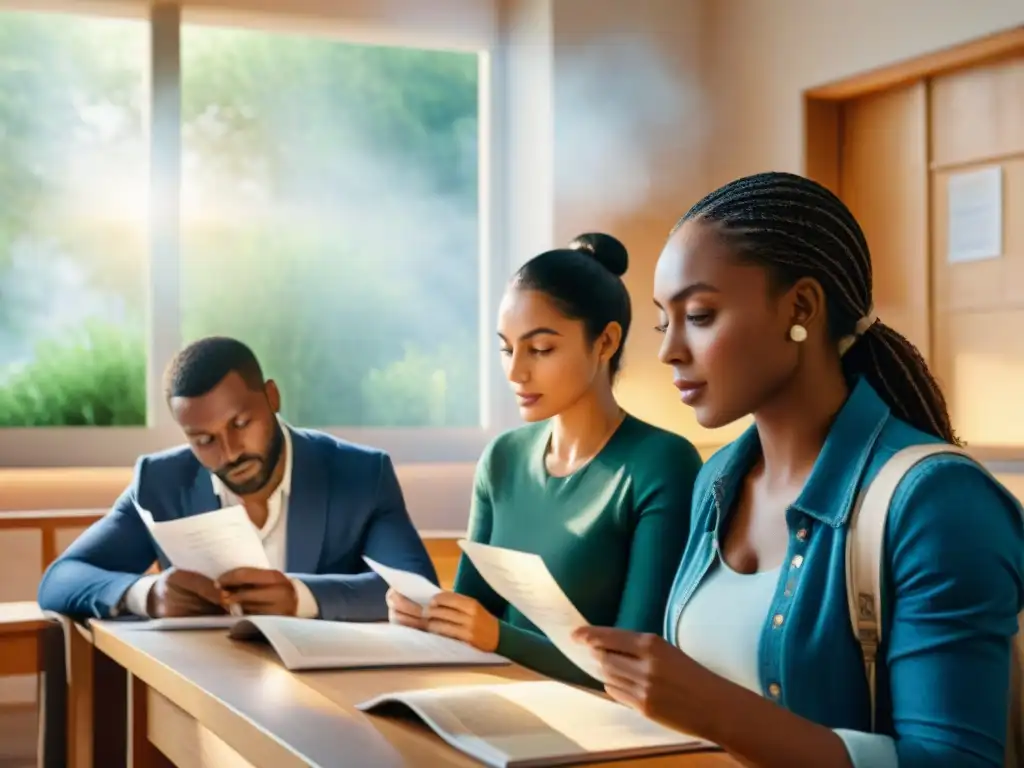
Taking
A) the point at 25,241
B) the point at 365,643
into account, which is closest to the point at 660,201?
the point at 25,241

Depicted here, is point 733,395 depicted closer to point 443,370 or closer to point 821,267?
point 821,267

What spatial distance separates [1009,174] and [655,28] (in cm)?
157

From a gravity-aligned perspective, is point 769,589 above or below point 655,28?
below

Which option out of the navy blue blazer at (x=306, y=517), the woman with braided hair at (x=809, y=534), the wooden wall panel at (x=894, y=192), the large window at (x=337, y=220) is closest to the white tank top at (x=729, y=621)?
the woman with braided hair at (x=809, y=534)

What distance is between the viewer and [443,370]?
4.90 metres

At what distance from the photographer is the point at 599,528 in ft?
6.66

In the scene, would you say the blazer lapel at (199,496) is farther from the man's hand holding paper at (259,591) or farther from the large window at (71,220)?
the large window at (71,220)

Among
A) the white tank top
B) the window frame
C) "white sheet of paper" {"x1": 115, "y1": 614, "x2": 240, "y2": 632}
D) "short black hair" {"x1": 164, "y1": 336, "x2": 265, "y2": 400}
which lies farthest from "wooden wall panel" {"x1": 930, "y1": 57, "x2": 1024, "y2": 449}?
the white tank top

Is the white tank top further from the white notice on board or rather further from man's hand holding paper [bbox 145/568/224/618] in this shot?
the white notice on board

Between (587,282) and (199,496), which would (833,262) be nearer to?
(587,282)

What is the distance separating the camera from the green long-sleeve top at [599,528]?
1.92 meters

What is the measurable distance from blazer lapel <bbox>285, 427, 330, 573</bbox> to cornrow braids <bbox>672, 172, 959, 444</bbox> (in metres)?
1.29

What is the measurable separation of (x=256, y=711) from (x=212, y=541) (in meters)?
0.68

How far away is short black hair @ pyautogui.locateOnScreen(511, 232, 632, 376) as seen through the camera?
217cm
